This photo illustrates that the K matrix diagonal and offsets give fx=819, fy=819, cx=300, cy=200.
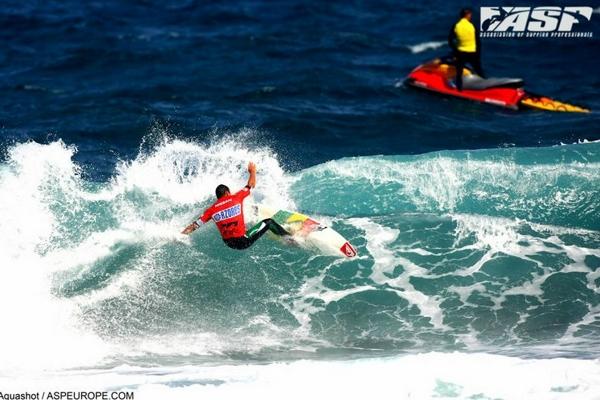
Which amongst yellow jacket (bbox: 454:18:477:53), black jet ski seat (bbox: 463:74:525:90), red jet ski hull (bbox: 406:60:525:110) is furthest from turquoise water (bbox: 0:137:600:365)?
yellow jacket (bbox: 454:18:477:53)

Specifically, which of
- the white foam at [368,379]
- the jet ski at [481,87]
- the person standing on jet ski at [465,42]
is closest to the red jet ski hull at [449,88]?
the jet ski at [481,87]

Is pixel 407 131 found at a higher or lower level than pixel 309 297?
higher

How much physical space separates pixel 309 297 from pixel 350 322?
2.66 feet

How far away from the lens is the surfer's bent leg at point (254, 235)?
11359 millimetres

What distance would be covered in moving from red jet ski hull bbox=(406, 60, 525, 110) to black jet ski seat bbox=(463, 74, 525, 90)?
68 millimetres

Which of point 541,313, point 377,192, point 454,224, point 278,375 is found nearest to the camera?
point 278,375

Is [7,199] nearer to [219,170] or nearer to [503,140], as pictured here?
[219,170]

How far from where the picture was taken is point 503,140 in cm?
1591

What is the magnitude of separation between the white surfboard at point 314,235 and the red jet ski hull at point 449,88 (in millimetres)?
6949

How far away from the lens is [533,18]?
22.2 metres

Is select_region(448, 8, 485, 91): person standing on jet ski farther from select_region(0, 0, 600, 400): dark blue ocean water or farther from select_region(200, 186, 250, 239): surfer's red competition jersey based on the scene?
select_region(200, 186, 250, 239): surfer's red competition jersey

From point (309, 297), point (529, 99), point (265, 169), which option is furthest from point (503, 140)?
point (309, 297)

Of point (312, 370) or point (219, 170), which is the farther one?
point (219, 170)

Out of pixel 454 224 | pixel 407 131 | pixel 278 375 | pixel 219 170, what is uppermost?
pixel 407 131
